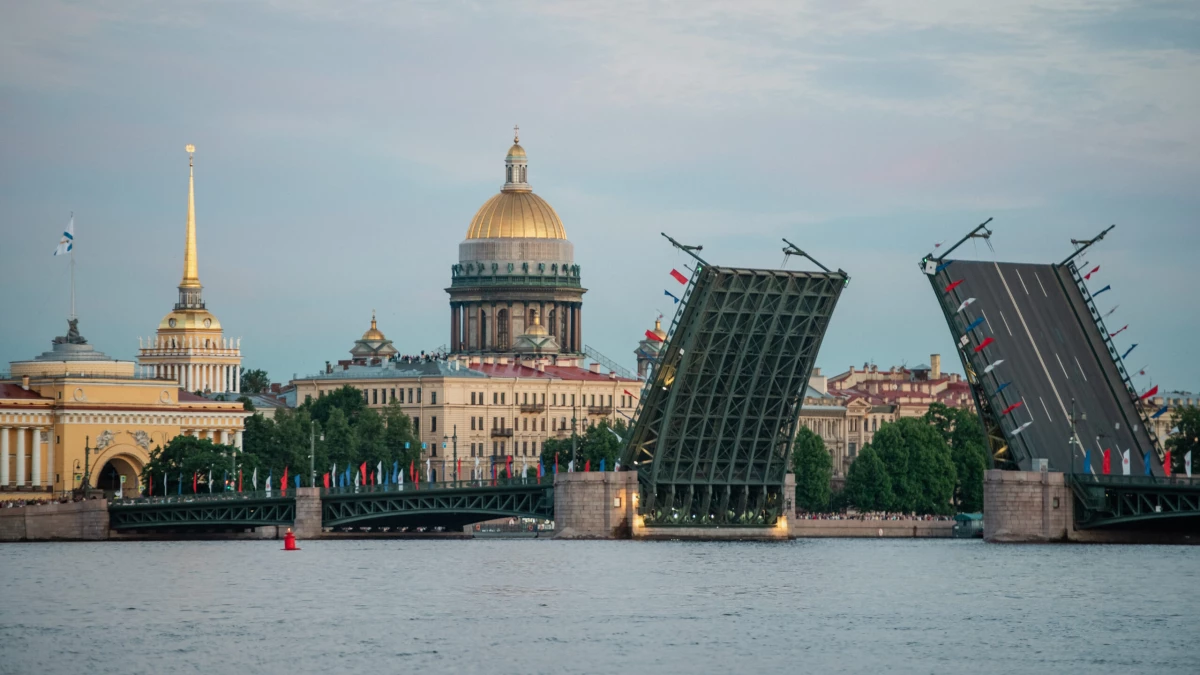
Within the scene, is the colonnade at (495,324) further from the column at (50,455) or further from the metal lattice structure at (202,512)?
the metal lattice structure at (202,512)

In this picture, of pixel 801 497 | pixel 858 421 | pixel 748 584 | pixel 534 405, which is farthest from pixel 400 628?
pixel 858 421

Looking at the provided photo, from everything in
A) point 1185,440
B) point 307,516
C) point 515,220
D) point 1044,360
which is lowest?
point 307,516

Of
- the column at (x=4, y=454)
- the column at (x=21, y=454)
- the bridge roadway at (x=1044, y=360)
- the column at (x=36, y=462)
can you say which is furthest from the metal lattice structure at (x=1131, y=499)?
the column at (x=36, y=462)

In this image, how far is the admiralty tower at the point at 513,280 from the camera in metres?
132

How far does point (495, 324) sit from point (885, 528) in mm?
44719

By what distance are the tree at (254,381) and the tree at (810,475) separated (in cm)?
5167

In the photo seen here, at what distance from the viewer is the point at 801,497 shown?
98750 mm

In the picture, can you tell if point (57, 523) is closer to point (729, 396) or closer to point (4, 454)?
point (4, 454)

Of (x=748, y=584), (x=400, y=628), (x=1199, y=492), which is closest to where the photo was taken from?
(x=400, y=628)

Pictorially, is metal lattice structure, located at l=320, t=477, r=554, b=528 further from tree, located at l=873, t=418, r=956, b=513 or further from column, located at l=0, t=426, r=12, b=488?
tree, located at l=873, t=418, r=956, b=513

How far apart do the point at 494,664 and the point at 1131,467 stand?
34.4 m

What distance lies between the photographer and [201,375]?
457ft

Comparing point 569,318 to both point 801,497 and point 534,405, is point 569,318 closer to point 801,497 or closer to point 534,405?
point 534,405

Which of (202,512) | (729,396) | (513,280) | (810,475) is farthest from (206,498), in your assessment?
(513,280)
